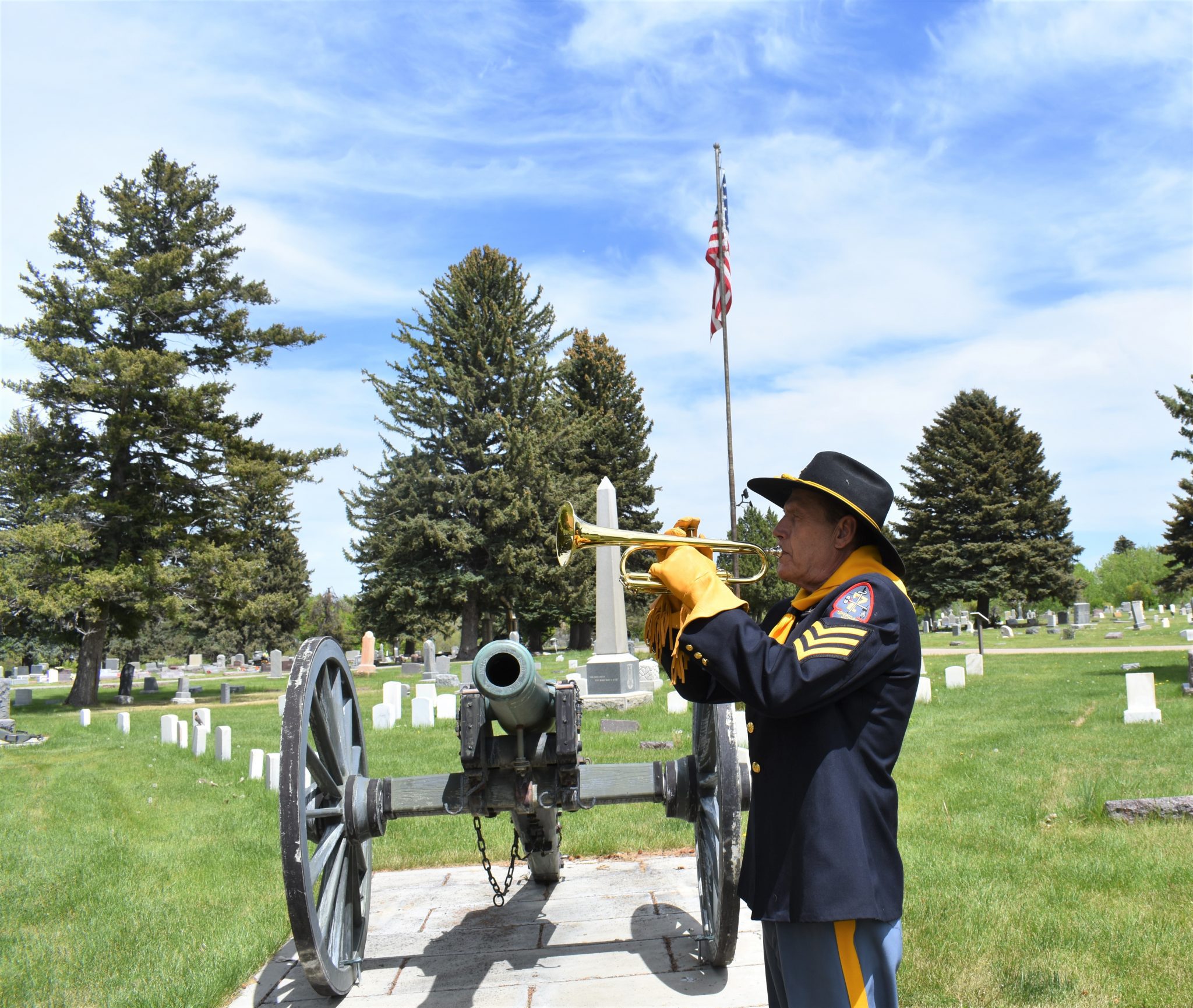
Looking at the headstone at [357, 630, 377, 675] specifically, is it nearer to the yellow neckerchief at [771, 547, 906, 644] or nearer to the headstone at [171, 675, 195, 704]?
the headstone at [171, 675, 195, 704]

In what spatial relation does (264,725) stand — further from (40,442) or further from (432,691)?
(40,442)

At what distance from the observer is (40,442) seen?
24906mm

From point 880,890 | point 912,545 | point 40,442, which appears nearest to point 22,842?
point 880,890

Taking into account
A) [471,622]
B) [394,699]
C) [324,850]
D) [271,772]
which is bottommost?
[271,772]

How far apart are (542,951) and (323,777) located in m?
1.41

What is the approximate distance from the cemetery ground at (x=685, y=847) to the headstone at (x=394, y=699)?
3.03 meters

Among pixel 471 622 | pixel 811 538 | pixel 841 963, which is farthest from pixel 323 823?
pixel 471 622

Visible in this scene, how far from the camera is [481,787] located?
4047mm

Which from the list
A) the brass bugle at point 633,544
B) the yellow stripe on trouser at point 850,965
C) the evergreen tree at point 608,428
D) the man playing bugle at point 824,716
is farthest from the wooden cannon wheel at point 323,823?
the evergreen tree at point 608,428

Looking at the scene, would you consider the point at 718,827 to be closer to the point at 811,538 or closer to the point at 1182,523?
the point at 811,538

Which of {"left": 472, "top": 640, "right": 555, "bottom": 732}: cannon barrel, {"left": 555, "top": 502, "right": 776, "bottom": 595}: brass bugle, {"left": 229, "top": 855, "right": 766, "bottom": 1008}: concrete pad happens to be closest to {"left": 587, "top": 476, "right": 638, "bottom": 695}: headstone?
{"left": 229, "top": 855, "right": 766, "bottom": 1008}: concrete pad

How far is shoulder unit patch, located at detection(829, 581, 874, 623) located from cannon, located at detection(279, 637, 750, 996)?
1.70 meters

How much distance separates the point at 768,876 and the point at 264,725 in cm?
1662

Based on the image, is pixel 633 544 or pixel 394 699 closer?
pixel 633 544
